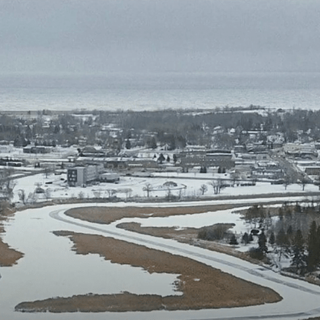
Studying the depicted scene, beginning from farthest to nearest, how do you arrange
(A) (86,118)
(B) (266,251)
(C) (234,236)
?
(A) (86,118) < (C) (234,236) < (B) (266,251)

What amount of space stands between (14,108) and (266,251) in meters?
31.6

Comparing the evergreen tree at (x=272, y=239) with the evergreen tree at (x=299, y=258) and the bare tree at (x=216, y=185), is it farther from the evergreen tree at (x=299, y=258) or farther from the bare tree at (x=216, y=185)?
the bare tree at (x=216, y=185)

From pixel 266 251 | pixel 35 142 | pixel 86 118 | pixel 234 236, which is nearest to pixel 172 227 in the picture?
pixel 234 236

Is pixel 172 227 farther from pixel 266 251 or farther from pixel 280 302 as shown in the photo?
pixel 280 302

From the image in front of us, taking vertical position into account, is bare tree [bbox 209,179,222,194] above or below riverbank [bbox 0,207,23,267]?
above

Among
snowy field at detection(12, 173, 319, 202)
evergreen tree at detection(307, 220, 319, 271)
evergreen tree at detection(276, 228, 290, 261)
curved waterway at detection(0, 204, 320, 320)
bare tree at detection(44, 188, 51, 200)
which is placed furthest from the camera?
snowy field at detection(12, 173, 319, 202)

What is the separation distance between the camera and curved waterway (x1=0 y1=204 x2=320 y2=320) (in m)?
8.38

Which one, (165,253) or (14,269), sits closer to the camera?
(14,269)

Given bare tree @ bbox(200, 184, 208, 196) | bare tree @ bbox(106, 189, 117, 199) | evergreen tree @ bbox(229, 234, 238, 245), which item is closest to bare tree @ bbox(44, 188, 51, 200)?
bare tree @ bbox(106, 189, 117, 199)

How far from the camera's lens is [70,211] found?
14.3m

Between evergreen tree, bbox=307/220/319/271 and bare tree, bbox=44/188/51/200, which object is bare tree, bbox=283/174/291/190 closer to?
bare tree, bbox=44/188/51/200

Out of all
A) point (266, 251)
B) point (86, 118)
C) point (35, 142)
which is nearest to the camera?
point (266, 251)

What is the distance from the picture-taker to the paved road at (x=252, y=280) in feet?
27.5

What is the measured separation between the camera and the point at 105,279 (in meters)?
9.58
